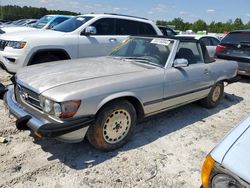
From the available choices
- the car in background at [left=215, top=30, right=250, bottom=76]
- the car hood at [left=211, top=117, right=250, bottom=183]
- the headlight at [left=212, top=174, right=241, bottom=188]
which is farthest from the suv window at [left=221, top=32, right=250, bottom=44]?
the headlight at [left=212, top=174, right=241, bottom=188]

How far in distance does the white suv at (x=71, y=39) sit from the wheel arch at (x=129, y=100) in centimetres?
320

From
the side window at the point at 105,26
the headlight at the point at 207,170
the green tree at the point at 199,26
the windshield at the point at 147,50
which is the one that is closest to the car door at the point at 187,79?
the windshield at the point at 147,50

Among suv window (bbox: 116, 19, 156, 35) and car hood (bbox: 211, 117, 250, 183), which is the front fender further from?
suv window (bbox: 116, 19, 156, 35)

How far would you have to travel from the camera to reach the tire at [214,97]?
5484mm

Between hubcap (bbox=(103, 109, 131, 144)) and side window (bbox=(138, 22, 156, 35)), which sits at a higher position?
side window (bbox=(138, 22, 156, 35))

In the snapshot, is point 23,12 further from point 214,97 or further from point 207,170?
point 207,170

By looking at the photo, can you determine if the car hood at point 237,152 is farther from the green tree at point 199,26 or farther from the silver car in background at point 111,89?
the green tree at point 199,26

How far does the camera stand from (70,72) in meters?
3.59

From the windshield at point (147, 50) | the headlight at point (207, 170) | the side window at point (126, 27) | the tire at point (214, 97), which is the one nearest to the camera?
the headlight at point (207, 170)

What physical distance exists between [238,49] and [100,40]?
4187 millimetres

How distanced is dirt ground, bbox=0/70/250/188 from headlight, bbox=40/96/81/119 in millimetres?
703

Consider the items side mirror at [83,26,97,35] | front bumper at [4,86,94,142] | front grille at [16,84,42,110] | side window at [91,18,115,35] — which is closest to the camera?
front bumper at [4,86,94,142]

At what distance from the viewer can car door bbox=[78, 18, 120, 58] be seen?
672cm

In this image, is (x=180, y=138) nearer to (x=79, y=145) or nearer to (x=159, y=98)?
(x=159, y=98)
